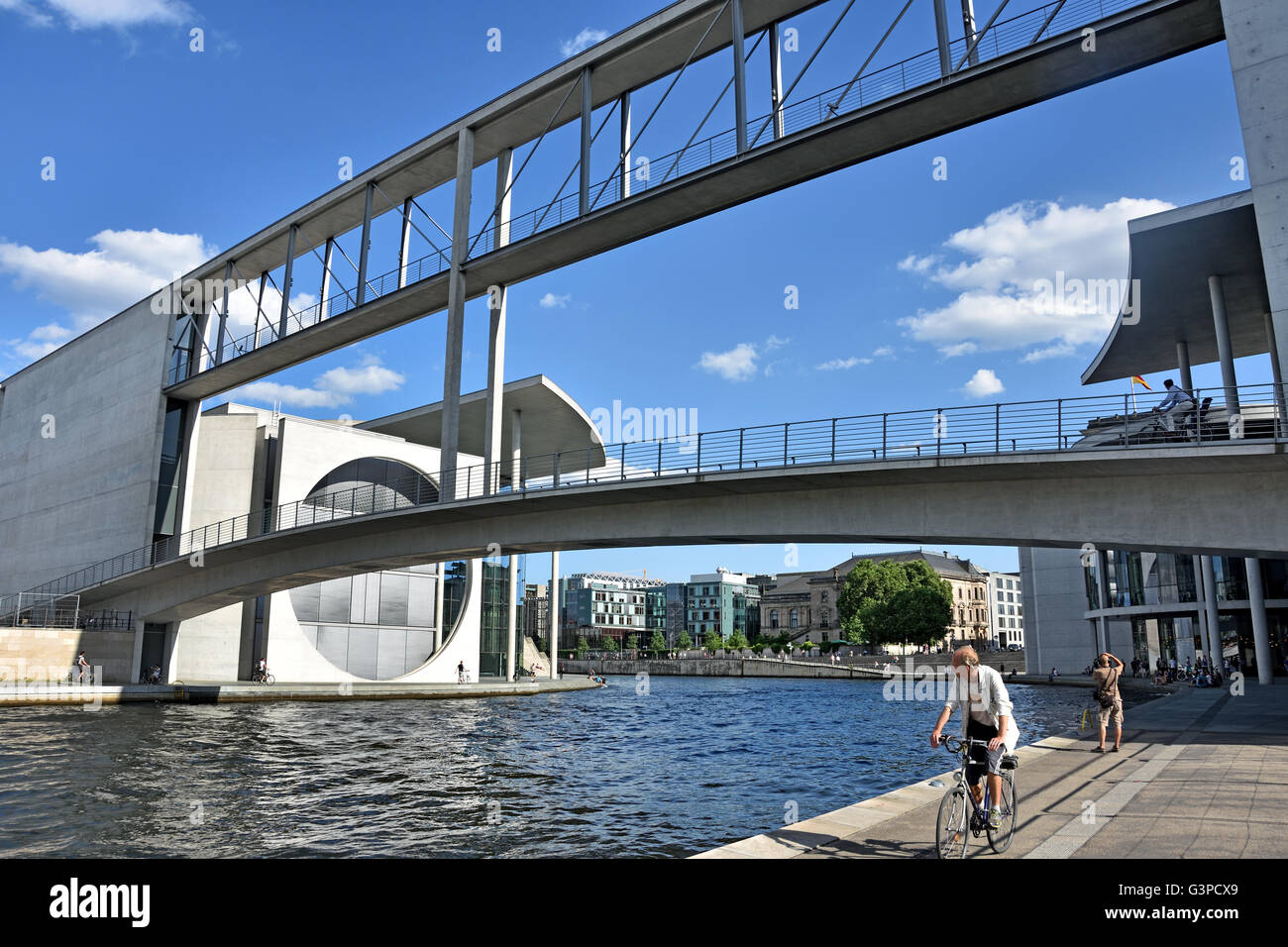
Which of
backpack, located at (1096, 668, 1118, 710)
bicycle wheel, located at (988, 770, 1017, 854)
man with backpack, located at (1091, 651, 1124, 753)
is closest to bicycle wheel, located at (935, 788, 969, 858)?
bicycle wheel, located at (988, 770, 1017, 854)

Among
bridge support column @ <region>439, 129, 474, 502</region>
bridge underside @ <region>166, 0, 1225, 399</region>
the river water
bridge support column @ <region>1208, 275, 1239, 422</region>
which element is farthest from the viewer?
bridge support column @ <region>439, 129, 474, 502</region>

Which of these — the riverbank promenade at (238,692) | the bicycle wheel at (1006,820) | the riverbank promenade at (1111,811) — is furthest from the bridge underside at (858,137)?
the bicycle wheel at (1006,820)

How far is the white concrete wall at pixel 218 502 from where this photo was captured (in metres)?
41.0

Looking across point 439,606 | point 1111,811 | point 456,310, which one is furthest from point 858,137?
point 439,606

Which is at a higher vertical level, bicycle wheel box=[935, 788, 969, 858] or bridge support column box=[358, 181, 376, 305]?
bridge support column box=[358, 181, 376, 305]

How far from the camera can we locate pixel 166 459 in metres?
40.2

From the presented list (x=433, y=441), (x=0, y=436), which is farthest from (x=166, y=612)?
(x=0, y=436)

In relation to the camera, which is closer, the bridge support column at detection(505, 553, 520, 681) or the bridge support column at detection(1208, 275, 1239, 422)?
the bridge support column at detection(1208, 275, 1239, 422)

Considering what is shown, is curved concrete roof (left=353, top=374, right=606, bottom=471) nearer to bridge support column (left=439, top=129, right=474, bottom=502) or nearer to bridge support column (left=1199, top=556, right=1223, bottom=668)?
bridge support column (left=439, top=129, right=474, bottom=502)

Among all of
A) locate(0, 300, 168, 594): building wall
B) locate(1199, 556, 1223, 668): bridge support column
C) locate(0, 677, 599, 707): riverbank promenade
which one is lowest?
locate(0, 677, 599, 707): riverbank promenade

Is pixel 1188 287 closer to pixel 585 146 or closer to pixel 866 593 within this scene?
pixel 585 146

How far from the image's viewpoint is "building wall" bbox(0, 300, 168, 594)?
40.2 metres

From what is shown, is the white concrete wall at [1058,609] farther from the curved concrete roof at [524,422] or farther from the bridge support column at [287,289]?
the bridge support column at [287,289]

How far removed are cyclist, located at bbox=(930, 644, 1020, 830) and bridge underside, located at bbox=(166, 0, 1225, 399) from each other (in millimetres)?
17195
